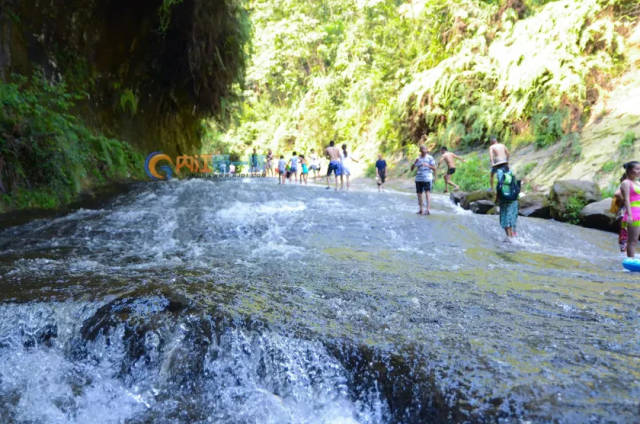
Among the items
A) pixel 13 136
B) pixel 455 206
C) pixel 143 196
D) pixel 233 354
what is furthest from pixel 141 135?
pixel 233 354

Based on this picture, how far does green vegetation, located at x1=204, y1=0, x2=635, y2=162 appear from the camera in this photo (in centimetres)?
1422

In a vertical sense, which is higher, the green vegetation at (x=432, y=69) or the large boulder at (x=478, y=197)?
the green vegetation at (x=432, y=69)

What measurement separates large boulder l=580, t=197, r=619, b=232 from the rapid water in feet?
11.8

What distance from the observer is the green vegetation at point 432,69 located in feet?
46.6

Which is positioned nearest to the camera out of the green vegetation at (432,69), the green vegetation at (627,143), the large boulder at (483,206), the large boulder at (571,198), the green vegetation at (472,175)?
the large boulder at (571,198)

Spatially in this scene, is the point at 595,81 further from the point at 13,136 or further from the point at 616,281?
the point at 13,136

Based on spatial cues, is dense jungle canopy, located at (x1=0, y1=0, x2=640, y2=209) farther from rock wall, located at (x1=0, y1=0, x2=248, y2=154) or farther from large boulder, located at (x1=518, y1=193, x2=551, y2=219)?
large boulder, located at (x1=518, y1=193, x2=551, y2=219)

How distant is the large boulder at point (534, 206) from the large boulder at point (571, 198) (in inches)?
5.4

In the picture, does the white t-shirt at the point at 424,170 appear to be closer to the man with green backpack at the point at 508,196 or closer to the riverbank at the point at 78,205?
the man with green backpack at the point at 508,196

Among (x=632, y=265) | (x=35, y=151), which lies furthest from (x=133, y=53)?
(x=632, y=265)

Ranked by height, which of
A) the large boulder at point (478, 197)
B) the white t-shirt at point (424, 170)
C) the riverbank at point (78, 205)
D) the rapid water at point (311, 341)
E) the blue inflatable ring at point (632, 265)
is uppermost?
the white t-shirt at point (424, 170)

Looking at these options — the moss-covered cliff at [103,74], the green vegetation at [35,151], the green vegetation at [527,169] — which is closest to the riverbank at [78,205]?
the green vegetation at [35,151]

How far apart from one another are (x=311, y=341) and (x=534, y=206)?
9.08 m

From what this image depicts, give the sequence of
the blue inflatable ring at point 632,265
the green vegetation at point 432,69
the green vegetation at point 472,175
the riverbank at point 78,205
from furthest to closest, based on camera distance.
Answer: the green vegetation at point 472,175
the green vegetation at point 432,69
the riverbank at point 78,205
the blue inflatable ring at point 632,265
